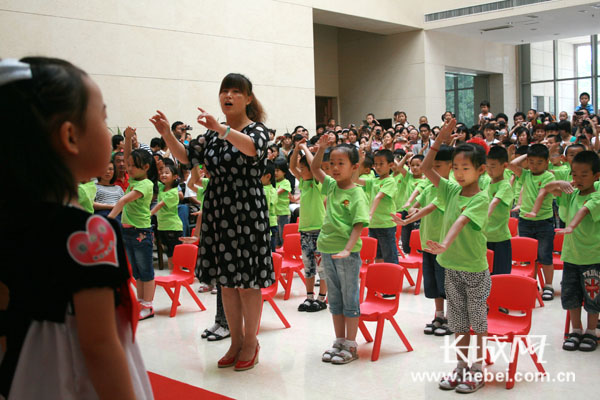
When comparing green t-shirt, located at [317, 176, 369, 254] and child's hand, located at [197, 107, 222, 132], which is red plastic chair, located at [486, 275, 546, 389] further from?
child's hand, located at [197, 107, 222, 132]

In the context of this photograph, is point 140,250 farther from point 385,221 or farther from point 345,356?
point 385,221

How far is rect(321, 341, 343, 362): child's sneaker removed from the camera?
3.93 m

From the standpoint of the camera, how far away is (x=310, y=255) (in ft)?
18.2

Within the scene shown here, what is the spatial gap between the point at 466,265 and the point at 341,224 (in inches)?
37.2

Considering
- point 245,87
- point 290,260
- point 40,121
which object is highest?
point 245,87

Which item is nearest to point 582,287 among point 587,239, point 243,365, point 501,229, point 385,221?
point 587,239

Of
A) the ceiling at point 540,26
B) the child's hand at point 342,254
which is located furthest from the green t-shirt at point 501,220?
the ceiling at point 540,26

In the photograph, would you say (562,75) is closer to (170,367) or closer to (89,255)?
(170,367)

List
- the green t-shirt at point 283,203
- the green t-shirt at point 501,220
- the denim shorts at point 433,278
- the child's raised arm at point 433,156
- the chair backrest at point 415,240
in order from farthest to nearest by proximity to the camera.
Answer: the green t-shirt at point 283,203 < the chair backrest at point 415,240 < the green t-shirt at point 501,220 < the denim shorts at point 433,278 < the child's raised arm at point 433,156

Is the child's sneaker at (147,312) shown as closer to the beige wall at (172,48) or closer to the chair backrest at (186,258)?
the chair backrest at (186,258)

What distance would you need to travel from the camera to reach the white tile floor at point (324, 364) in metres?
3.42

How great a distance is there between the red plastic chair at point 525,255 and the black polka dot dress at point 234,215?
277 centimetres

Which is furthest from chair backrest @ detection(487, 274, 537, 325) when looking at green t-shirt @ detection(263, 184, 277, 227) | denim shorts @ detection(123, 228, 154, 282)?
green t-shirt @ detection(263, 184, 277, 227)

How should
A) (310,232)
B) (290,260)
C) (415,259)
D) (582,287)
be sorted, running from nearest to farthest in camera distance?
(582,287), (310,232), (415,259), (290,260)
